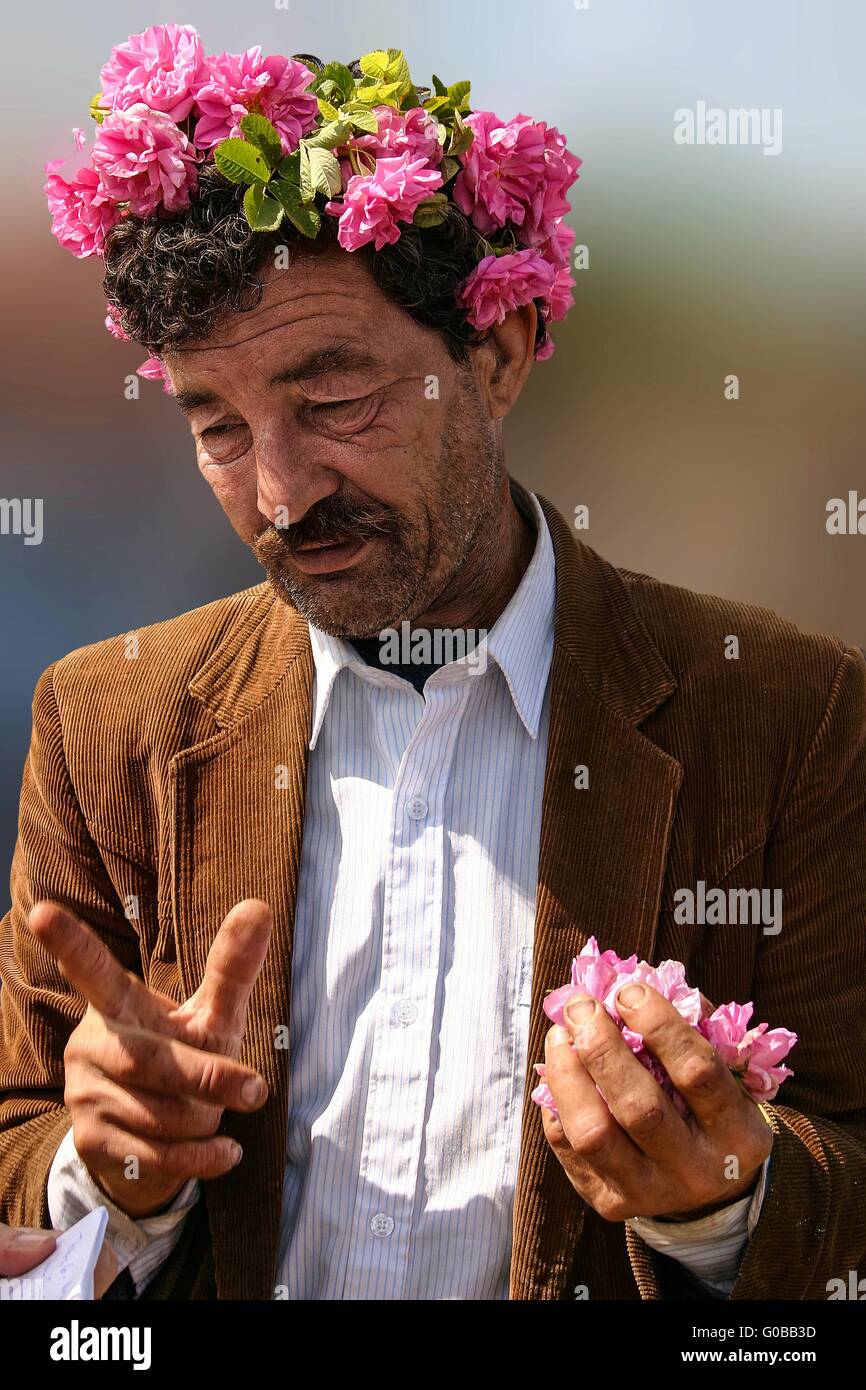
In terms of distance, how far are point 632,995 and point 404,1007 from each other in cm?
54

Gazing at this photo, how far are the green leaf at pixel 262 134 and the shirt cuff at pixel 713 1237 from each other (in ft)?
6.08

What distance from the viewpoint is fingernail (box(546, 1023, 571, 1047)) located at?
2074 mm

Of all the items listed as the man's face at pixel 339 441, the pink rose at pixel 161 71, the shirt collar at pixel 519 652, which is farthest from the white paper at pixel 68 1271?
the pink rose at pixel 161 71

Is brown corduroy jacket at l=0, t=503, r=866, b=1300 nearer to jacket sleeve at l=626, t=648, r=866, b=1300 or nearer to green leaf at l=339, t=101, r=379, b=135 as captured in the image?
jacket sleeve at l=626, t=648, r=866, b=1300

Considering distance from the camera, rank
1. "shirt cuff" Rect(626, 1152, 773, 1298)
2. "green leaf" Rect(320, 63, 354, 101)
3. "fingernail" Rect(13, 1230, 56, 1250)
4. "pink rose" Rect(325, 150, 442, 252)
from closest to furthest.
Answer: "fingernail" Rect(13, 1230, 56, 1250), "shirt cuff" Rect(626, 1152, 773, 1298), "pink rose" Rect(325, 150, 442, 252), "green leaf" Rect(320, 63, 354, 101)

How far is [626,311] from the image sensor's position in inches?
140

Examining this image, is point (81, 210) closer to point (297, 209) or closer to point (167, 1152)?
point (297, 209)

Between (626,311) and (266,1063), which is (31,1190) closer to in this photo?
(266,1063)

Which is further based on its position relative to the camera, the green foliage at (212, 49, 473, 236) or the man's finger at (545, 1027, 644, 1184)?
the green foliage at (212, 49, 473, 236)

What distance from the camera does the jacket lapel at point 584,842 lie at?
236cm

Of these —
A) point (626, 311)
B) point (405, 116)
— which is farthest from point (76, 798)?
point (626, 311)

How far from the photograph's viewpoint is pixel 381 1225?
2.40 m
